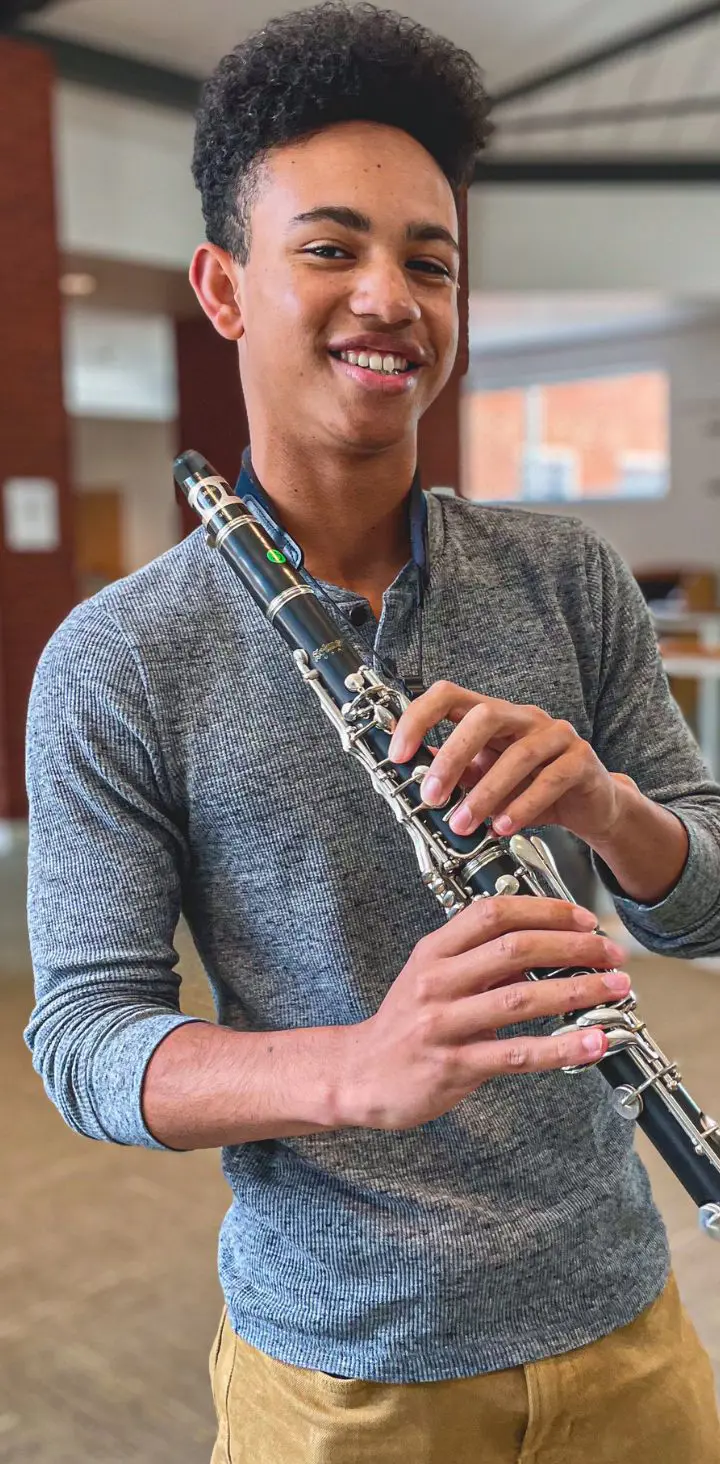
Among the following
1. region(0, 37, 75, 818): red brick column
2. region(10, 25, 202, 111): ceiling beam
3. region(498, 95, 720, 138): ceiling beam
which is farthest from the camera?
region(498, 95, 720, 138): ceiling beam

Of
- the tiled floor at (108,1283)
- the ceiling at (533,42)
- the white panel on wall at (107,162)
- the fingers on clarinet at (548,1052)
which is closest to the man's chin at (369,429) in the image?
the fingers on clarinet at (548,1052)

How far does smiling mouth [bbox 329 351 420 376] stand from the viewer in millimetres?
909

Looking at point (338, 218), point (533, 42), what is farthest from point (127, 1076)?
point (533, 42)

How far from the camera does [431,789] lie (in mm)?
780

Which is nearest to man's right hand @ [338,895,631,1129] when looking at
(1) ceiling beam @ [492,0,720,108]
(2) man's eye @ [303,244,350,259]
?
(2) man's eye @ [303,244,350,259]

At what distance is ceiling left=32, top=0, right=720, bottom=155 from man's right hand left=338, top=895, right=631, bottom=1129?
4238mm

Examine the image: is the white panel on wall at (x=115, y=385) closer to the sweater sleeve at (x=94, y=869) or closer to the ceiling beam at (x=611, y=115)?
the ceiling beam at (x=611, y=115)

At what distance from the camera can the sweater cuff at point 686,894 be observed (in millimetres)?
954

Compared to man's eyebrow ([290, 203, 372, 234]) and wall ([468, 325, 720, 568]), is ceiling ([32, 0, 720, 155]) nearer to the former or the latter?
wall ([468, 325, 720, 568])

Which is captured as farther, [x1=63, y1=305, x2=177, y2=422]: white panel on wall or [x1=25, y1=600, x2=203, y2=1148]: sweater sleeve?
[x1=63, y1=305, x2=177, y2=422]: white panel on wall

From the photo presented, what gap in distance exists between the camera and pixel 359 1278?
921mm

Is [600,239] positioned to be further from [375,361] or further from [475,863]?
[475,863]

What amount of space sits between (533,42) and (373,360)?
5363mm

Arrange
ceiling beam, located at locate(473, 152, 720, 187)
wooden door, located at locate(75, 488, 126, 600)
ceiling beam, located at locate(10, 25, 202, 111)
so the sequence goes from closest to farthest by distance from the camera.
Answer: ceiling beam, located at locate(10, 25, 202, 111), ceiling beam, located at locate(473, 152, 720, 187), wooden door, located at locate(75, 488, 126, 600)
